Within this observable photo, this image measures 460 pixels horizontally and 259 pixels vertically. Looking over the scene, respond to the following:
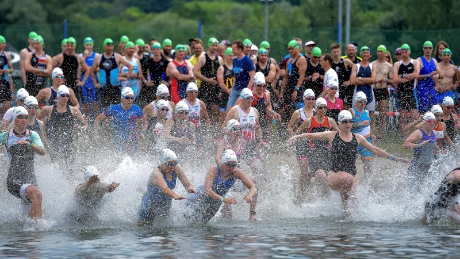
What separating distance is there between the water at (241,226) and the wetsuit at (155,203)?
153 mm

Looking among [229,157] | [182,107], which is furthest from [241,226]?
[182,107]

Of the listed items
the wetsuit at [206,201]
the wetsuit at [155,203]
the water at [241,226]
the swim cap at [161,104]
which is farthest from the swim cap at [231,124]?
the swim cap at [161,104]

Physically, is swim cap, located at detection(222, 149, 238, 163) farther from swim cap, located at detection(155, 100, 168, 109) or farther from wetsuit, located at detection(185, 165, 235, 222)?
swim cap, located at detection(155, 100, 168, 109)

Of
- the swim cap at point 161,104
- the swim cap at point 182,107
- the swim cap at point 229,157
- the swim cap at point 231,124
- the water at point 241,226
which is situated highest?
the swim cap at point 161,104

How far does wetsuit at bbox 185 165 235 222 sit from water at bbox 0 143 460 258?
0.47ft

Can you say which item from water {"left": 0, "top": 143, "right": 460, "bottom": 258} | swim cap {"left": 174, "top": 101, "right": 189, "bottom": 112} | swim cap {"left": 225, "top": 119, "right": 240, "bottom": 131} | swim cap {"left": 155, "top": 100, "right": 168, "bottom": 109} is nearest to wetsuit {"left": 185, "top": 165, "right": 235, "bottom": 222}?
water {"left": 0, "top": 143, "right": 460, "bottom": 258}

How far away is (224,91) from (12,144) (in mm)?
5902

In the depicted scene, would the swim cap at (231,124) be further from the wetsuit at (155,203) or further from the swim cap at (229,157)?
the wetsuit at (155,203)

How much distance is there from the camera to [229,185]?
12000 mm

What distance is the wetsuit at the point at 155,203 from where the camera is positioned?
39.1 ft

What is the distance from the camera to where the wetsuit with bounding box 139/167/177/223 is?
11922 millimetres

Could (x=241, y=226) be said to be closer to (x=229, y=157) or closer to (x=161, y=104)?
(x=229, y=157)

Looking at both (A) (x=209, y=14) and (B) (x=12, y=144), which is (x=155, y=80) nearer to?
(B) (x=12, y=144)

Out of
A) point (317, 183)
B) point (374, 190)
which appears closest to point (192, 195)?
point (317, 183)
